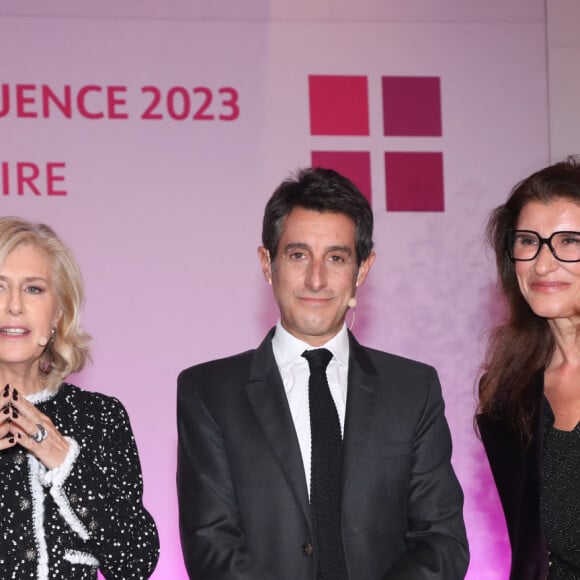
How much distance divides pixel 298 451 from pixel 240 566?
1.18 feet

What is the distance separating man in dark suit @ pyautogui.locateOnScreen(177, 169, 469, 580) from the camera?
10.7 feet

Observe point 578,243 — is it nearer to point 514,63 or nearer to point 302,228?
point 302,228

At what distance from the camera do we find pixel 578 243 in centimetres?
348

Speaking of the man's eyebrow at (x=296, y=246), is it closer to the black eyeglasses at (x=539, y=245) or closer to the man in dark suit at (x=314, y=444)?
the man in dark suit at (x=314, y=444)

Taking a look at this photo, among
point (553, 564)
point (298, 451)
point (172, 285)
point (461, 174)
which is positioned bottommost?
point (553, 564)

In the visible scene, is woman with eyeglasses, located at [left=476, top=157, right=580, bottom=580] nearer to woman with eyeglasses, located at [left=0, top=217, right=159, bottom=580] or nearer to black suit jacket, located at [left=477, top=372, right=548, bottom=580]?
black suit jacket, located at [left=477, top=372, right=548, bottom=580]

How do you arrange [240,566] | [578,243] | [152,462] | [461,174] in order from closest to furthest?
[240,566] → [578,243] → [152,462] → [461,174]

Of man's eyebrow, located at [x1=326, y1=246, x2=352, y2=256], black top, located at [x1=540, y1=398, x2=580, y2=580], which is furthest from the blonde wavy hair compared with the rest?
black top, located at [x1=540, y1=398, x2=580, y2=580]

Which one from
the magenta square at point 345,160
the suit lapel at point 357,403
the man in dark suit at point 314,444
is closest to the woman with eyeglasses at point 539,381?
the man in dark suit at point 314,444

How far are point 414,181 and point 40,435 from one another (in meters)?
2.91

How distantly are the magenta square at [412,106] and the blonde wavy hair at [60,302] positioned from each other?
2456 mm

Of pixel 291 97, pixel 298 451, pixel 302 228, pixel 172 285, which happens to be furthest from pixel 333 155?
pixel 298 451

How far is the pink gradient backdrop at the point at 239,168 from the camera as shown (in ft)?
17.4

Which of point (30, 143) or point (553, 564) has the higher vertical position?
point (30, 143)
